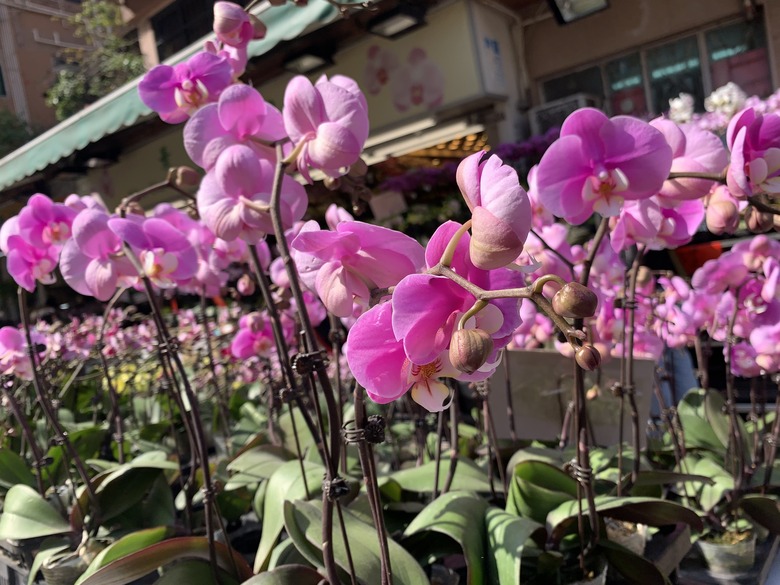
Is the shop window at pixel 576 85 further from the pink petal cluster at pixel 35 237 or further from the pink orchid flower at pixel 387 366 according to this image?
the pink orchid flower at pixel 387 366

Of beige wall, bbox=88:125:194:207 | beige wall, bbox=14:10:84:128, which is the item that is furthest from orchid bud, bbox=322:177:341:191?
beige wall, bbox=14:10:84:128

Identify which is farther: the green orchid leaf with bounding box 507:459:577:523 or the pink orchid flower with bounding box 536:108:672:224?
the green orchid leaf with bounding box 507:459:577:523

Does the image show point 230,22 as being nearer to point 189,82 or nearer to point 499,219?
point 189,82

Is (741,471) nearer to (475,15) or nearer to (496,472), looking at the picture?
(496,472)

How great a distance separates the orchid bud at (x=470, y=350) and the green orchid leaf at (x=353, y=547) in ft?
0.97

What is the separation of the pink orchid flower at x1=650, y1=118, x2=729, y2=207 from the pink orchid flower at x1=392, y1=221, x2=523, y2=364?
0.24 meters

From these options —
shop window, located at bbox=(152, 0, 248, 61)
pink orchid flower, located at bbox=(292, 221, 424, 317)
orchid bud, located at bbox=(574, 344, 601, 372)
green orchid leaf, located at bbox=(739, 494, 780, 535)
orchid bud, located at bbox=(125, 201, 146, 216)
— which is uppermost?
shop window, located at bbox=(152, 0, 248, 61)

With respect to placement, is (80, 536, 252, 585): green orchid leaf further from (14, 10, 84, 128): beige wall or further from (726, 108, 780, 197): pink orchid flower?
(14, 10, 84, 128): beige wall

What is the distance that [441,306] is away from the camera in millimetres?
319

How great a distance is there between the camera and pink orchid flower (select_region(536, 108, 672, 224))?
Answer: 1.45 feet

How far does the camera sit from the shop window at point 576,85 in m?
3.07

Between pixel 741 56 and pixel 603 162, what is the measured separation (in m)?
2.76

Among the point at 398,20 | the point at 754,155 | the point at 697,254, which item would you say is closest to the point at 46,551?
the point at 754,155

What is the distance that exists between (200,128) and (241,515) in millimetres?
647
